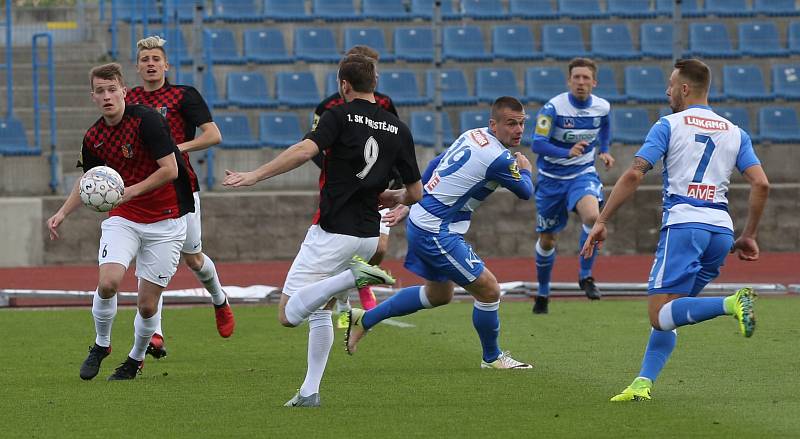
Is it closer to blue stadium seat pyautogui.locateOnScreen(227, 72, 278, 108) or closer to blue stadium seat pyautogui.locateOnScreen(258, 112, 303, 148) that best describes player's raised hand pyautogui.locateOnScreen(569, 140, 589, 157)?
blue stadium seat pyautogui.locateOnScreen(258, 112, 303, 148)

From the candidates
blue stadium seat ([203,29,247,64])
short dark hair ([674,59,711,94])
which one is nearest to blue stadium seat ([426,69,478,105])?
blue stadium seat ([203,29,247,64])

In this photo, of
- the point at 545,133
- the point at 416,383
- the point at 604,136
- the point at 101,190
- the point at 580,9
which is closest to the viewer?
the point at 101,190

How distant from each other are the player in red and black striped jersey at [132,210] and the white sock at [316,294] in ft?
4.72

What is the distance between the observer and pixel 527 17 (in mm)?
21516

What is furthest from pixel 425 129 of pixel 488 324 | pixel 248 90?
pixel 488 324

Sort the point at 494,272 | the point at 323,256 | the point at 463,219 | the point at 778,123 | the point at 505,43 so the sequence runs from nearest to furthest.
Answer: the point at 323,256 → the point at 463,219 → the point at 494,272 → the point at 778,123 → the point at 505,43

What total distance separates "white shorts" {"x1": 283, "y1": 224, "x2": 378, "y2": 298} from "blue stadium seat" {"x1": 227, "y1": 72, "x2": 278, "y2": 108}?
41.8 feet

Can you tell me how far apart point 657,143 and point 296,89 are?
43.7 feet

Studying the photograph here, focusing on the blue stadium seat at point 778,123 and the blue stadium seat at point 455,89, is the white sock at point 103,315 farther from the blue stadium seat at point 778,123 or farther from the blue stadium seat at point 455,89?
the blue stadium seat at point 778,123

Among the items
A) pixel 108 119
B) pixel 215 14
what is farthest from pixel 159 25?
pixel 108 119

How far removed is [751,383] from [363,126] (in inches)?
111

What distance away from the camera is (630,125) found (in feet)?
64.7

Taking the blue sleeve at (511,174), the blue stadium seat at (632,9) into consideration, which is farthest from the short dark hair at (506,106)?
the blue stadium seat at (632,9)

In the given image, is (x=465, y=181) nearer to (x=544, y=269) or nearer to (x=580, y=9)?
(x=544, y=269)
